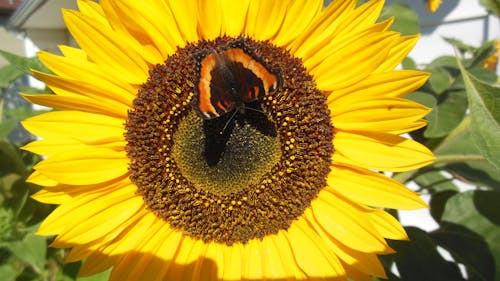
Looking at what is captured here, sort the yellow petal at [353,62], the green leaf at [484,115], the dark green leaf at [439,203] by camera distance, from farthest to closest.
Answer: the dark green leaf at [439,203] < the yellow petal at [353,62] < the green leaf at [484,115]

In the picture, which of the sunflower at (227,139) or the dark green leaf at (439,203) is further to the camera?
the dark green leaf at (439,203)

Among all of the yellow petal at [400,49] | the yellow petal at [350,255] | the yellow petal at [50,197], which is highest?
the yellow petal at [400,49]

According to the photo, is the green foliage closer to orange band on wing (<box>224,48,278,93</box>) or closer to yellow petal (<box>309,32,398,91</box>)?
yellow petal (<box>309,32,398,91</box>)

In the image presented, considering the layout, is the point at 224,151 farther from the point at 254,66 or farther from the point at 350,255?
the point at 350,255

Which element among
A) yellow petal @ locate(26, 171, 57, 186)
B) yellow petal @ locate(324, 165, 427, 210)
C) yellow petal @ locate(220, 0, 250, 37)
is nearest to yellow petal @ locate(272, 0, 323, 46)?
yellow petal @ locate(220, 0, 250, 37)

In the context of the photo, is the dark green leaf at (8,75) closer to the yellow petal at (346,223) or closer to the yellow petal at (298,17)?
the yellow petal at (298,17)

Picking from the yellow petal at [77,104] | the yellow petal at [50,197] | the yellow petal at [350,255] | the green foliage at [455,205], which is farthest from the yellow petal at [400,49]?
the yellow petal at [50,197]

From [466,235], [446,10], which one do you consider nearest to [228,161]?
[466,235]

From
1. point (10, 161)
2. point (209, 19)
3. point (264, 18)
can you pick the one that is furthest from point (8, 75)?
point (264, 18)
